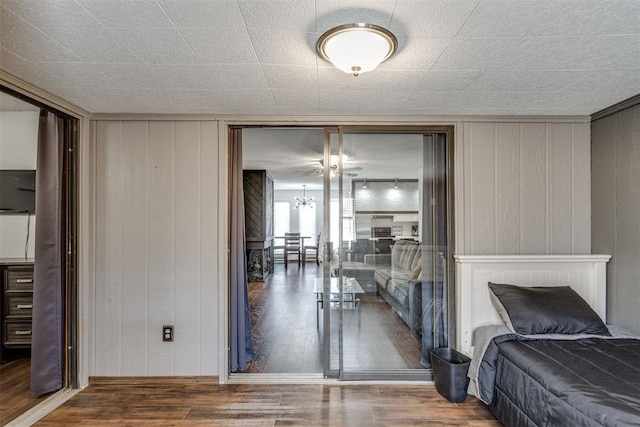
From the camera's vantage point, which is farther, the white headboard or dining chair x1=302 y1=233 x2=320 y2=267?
dining chair x1=302 y1=233 x2=320 y2=267

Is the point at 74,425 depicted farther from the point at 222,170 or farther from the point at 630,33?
the point at 630,33

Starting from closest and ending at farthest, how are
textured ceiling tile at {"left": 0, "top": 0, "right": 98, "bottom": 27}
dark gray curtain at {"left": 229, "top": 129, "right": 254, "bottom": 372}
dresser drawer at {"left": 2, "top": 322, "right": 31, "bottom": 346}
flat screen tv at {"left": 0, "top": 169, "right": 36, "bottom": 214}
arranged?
1. textured ceiling tile at {"left": 0, "top": 0, "right": 98, "bottom": 27}
2. dark gray curtain at {"left": 229, "top": 129, "right": 254, "bottom": 372}
3. dresser drawer at {"left": 2, "top": 322, "right": 31, "bottom": 346}
4. flat screen tv at {"left": 0, "top": 169, "right": 36, "bottom": 214}

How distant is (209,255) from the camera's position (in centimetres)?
295

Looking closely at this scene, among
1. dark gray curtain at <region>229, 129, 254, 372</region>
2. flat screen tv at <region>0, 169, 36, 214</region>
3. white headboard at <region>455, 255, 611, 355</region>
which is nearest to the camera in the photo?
white headboard at <region>455, 255, 611, 355</region>

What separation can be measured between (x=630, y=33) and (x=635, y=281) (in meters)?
1.85

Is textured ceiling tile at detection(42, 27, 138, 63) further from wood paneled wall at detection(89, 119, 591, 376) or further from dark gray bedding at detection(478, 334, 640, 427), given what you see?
dark gray bedding at detection(478, 334, 640, 427)

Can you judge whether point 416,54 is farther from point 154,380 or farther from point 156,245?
point 154,380

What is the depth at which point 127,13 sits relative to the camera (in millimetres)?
1523

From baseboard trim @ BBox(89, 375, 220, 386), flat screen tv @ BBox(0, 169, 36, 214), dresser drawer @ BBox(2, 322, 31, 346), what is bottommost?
baseboard trim @ BBox(89, 375, 220, 386)

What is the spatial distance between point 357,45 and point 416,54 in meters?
0.43

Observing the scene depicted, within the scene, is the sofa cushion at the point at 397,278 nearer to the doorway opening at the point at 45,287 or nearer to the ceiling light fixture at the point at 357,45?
the ceiling light fixture at the point at 357,45

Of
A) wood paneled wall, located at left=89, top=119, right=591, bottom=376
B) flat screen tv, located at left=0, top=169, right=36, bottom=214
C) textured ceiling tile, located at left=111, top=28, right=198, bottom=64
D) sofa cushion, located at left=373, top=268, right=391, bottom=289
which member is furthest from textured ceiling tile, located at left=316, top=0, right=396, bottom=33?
flat screen tv, located at left=0, top=169, right=36, bottom=214

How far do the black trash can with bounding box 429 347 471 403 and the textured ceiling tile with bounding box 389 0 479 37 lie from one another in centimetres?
223

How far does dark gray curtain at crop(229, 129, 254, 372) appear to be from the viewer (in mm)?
3052
